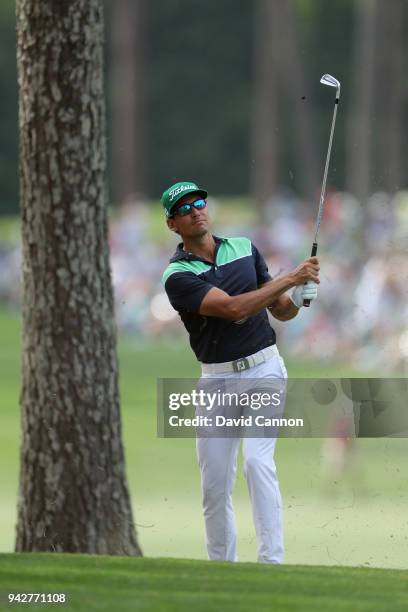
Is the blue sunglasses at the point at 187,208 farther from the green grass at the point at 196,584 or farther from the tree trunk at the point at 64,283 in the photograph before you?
the green grass at the point at 196,584

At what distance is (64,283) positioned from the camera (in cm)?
940

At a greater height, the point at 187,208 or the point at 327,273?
the point at 327,273

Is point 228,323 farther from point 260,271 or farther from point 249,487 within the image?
point 249,487

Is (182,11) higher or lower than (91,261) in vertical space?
higher

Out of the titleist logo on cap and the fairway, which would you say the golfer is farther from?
the fairway

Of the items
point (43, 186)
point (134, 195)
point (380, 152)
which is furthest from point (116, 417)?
point (134, 195)

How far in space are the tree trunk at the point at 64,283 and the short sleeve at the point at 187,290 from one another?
124 centimetres

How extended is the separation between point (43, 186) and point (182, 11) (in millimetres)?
56175

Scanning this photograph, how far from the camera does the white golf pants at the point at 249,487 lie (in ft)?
27.0

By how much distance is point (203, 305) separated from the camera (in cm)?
816

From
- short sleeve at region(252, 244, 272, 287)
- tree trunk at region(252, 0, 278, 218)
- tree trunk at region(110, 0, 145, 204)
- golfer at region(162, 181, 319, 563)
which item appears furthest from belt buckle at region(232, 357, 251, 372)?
tree trunk at region(110, 0, 145, 204)

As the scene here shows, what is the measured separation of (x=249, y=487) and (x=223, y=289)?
3.05ft

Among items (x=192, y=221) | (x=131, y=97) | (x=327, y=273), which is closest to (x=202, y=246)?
(x=192, y=221)

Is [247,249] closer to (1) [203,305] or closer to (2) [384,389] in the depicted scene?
(1) [203,305]
